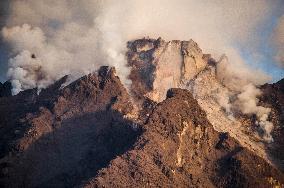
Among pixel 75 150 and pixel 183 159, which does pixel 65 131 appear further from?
pixel 183 159

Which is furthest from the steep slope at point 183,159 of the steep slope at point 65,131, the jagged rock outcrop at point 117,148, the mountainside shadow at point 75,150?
the steep slope at point 65,131

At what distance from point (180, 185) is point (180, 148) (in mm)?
16337

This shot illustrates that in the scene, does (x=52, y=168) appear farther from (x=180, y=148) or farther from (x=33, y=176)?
(x=180, y=148)

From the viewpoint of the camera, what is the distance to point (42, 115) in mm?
173250

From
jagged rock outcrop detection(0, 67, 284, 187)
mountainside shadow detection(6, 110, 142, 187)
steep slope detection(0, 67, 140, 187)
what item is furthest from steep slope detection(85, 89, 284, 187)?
steep slope detection(0, 67, 140, 187)

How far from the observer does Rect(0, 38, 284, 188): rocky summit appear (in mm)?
138375

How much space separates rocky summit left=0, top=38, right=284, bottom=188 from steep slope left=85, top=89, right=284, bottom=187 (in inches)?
11.1

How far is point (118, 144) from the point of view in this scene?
156 meters

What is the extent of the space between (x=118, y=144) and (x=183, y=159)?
21.3m

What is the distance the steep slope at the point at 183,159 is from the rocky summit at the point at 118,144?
0.93 ft

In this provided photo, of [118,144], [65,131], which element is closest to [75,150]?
[65,131]

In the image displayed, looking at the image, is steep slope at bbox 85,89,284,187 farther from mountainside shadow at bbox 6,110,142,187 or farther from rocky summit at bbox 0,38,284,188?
mountainside shadow at bbox 6,110,142,187

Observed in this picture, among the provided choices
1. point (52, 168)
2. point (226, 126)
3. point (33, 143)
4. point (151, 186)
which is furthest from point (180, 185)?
point (226, 126)

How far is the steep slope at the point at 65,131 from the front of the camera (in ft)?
482
